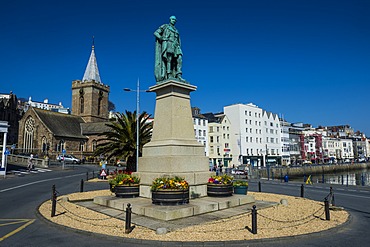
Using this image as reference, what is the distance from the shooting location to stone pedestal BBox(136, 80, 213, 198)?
36.3 feet

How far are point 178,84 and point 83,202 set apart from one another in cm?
716

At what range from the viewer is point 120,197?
11.7 metres

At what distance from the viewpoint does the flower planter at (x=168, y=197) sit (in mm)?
9375

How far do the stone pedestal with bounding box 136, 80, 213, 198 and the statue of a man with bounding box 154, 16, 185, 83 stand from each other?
0.89 meters

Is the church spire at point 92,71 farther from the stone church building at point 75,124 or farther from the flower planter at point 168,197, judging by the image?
the flower planter at point 168,197

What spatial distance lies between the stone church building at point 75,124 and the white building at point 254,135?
3327 cm

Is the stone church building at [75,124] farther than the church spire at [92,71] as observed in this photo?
No

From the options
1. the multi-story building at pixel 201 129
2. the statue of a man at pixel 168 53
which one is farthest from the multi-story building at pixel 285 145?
the statue of a man at pixel 168 53

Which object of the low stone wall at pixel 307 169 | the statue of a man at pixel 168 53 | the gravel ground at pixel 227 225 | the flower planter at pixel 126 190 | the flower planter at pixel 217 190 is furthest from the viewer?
the low stone wall at pixel 307 169

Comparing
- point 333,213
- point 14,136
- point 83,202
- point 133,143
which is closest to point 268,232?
point 333,213

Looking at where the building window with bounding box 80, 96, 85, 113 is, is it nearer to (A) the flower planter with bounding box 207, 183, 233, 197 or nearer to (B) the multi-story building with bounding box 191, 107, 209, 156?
(B) the multi-story building with bounding box 191, 107, 209, 156

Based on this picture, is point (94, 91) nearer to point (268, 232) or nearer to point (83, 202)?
point (83, 202)

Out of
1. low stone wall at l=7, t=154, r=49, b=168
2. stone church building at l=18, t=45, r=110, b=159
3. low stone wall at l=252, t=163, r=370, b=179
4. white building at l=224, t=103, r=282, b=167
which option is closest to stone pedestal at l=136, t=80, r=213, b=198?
low stone wall at l=7, t=154, r=49, b=168

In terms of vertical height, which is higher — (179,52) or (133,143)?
(179,52)
